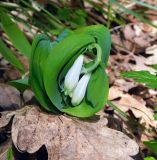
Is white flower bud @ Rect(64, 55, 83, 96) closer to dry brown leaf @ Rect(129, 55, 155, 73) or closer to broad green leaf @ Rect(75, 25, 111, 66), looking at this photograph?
broad green leaf @ Rect(75, 25, 111, 66)

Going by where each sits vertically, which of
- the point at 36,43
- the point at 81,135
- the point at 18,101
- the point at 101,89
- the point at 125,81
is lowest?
the point at 125,81

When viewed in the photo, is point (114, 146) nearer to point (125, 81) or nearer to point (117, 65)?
point (125, 81)

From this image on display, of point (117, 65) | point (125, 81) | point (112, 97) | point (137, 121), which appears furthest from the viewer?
point (117, 65)

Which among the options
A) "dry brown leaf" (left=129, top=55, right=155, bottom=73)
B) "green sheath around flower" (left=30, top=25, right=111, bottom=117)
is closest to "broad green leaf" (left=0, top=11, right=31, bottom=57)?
"green sheath around flower" (left=30, top=25, right=111, bottom=117)

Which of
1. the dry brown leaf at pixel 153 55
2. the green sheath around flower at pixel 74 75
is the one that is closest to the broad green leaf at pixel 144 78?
the green sheath around flower at pixel 74 75

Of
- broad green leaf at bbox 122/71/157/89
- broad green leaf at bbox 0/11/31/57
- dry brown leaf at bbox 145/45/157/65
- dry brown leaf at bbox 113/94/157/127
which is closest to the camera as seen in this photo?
broad green leaf at bbox 122/71/157/89

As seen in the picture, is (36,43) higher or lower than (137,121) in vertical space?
higher

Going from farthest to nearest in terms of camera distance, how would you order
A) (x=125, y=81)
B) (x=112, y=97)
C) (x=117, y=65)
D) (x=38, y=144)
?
(x=117, y=65) < (x=125, y=81) < (x=112, y=97) < (x=38, y=144)

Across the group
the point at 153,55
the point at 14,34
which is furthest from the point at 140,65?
the point at 14,34

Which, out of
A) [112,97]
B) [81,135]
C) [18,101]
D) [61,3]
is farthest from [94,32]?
[61,3]
